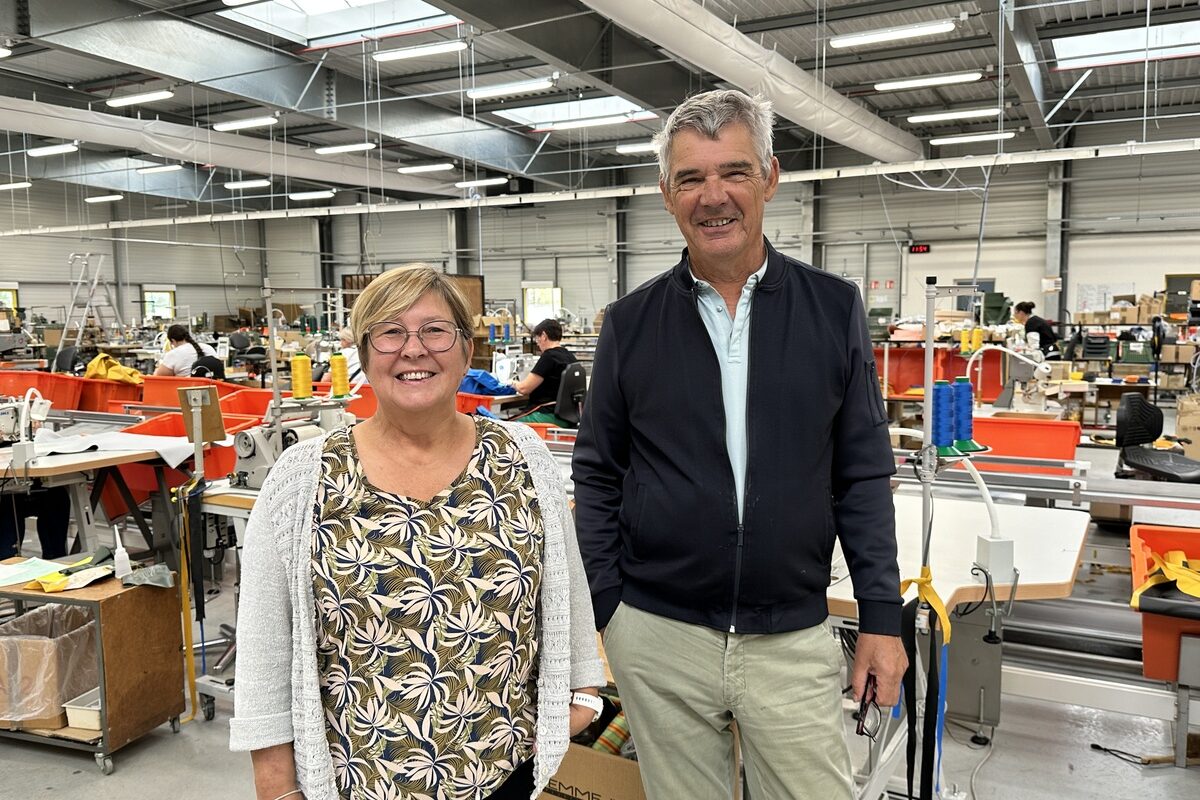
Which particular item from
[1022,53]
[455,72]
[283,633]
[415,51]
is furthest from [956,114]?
[283,633]

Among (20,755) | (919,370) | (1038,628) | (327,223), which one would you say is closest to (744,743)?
(1038,628)

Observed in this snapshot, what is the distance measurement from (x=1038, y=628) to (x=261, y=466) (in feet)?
9.69

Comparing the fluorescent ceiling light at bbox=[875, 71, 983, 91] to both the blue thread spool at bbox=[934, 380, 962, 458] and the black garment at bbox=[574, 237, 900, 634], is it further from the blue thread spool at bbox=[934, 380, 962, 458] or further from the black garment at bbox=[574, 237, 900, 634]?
the black garment at bbox=[574, 237, 900, 634]

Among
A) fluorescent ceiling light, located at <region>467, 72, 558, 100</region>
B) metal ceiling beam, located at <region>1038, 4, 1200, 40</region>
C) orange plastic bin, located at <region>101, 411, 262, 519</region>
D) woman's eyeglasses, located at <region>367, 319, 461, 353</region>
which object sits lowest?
orange plastic bin, located at <region>101, 411, 262, 519</region>

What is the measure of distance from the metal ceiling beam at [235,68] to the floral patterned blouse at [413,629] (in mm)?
7693

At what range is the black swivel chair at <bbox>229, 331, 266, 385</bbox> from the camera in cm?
970

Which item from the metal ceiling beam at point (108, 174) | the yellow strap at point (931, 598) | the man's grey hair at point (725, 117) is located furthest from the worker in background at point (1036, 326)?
the metal ceiling beam at point (108, 174)

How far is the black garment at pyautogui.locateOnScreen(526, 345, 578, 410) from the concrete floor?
3549 millimetres

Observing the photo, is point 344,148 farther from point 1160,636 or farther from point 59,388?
point 1160,636

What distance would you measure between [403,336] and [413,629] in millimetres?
412

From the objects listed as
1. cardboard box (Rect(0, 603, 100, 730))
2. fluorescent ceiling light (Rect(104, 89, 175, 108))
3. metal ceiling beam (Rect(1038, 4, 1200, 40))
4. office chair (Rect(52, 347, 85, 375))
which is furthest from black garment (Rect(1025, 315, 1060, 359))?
office chair (Rect(52, 347, 85, 375))

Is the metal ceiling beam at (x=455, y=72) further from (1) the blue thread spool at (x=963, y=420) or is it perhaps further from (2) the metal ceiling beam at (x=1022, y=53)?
(1) the blue thread spool at (x=963, y=420)

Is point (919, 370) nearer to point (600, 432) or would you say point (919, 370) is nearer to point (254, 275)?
point (600, 432)

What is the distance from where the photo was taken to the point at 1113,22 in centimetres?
830
